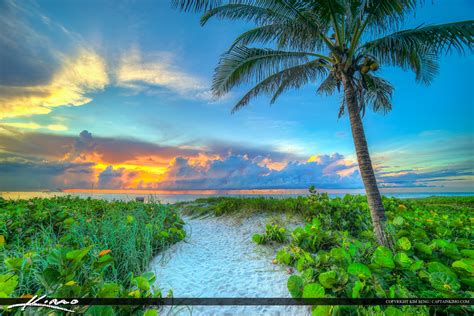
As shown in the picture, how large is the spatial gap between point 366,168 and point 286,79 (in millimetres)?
3305

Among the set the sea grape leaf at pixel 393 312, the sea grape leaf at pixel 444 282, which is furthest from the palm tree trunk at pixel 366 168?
the sea grape leaf at pixel 393 312

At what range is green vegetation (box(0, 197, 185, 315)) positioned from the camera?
1593mm

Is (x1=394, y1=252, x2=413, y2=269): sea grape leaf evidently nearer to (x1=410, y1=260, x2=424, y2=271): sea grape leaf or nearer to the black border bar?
(x1=410, y1=260, x2=424, y2=271): sea grape leaf

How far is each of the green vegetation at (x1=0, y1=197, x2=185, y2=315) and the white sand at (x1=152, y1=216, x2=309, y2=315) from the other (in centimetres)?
29

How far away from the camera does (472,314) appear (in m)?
1.56

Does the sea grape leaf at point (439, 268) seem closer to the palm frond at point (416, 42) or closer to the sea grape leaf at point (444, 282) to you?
the sea grape leaf at point (444, 282)

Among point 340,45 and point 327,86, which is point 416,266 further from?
point 327,86

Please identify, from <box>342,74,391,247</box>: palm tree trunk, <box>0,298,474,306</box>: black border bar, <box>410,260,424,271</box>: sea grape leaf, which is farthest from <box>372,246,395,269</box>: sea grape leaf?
<box>342,74,391,247</box>: palm tree trunk

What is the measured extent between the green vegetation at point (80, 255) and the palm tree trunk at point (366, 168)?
347cm

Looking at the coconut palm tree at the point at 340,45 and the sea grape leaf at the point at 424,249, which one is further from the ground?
the coconut palm tree at the point at 340,45

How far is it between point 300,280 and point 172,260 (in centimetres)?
229

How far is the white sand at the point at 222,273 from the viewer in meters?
2.23

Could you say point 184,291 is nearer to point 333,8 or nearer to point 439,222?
point 439,222

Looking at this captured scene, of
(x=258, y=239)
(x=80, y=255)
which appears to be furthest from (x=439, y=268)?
(x=80, y=255)
